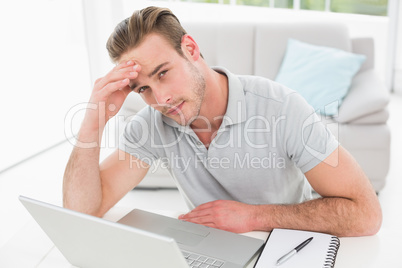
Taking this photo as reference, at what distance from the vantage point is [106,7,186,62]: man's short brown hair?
1.17m

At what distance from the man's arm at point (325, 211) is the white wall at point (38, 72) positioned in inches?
96.5

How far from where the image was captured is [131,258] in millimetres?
792

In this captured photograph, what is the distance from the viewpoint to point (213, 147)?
1273 millimetres

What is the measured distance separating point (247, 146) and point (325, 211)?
11.1 inches

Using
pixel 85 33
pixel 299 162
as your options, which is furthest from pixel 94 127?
pixel 85 33

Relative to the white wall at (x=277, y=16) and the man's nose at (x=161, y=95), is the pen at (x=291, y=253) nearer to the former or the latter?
the man's nose at (x=161, y=95)

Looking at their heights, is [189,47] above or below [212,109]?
above

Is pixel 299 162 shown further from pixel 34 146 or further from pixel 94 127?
pixel 34 146

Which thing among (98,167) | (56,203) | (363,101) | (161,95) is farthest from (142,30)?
(363,101)

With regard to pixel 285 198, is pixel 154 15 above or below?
above

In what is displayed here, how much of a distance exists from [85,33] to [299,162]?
288cm

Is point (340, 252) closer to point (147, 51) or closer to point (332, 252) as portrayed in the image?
point (332, 252)

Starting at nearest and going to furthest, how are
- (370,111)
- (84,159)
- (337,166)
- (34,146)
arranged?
(337,166) < (84,159) < (370,111) < (34,146)

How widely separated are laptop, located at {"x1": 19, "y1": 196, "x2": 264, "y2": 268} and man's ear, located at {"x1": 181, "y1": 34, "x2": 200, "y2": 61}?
0.45 m
